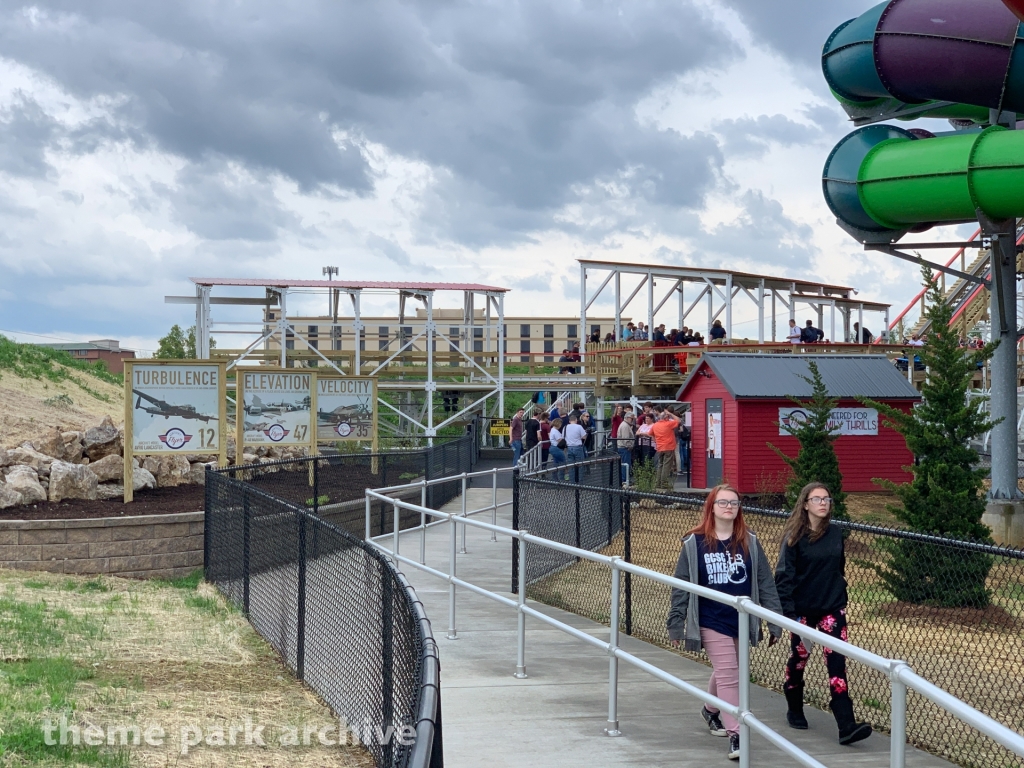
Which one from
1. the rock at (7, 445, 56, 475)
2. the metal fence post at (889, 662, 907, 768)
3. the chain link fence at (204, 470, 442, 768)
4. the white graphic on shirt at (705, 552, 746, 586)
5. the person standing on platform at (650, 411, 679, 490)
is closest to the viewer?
the metal fence post at (889, 662, 907, 768)

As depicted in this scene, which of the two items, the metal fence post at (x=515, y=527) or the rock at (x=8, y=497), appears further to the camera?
the rock at (x=8, y=497)

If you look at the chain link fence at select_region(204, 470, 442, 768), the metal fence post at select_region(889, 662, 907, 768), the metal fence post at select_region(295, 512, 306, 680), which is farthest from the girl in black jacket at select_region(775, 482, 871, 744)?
the metal fence post at select_region(295, 512, 306, 680)

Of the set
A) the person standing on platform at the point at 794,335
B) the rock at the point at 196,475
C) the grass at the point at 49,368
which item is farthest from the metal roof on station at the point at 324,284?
the rock at the point at 196,475

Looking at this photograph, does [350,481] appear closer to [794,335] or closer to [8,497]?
[8,497]

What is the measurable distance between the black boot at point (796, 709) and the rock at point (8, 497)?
476 inches

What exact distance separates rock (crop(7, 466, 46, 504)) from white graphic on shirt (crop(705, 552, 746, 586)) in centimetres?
1212

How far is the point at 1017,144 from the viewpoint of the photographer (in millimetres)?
18500

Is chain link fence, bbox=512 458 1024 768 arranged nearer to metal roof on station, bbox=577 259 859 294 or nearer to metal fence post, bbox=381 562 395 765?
metal fence post, bbox=381 562 395 765

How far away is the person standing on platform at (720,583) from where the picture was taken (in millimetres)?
6770

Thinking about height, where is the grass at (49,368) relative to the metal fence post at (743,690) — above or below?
above

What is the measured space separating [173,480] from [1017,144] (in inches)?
560

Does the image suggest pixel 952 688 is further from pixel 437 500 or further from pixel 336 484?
pixel 437 500

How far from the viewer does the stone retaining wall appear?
14.8 meters

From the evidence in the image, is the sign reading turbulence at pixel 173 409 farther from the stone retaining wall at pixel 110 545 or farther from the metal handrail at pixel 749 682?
the metal handrail at pixel 749 682
